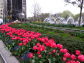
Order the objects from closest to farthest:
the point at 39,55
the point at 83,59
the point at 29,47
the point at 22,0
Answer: the point at 83,59 → the point at 39,55 → the point at 29,47 → the point at 22,0

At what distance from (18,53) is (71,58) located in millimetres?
2387

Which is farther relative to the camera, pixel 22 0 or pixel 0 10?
pixel 0 10

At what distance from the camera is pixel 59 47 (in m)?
3.62

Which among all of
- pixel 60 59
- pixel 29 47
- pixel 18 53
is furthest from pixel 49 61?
pixel 18 53

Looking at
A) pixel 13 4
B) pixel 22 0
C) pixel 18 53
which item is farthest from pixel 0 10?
pixel 18 53

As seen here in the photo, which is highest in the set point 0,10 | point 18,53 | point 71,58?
point 0,10

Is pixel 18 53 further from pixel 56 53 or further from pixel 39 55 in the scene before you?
pixel 56 53

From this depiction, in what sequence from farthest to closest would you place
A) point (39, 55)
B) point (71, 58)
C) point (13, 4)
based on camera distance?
point (13, 4), point (39, 55), point (71, 58)

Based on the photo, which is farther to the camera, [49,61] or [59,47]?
[59,47]

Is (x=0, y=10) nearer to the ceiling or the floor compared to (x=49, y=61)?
nearer to the ceiling

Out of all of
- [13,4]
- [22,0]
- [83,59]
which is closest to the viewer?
[83,59]

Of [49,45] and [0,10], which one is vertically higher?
[0,10]

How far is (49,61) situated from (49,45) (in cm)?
63

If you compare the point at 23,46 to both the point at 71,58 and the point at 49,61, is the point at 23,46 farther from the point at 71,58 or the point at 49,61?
the point at 71,58
